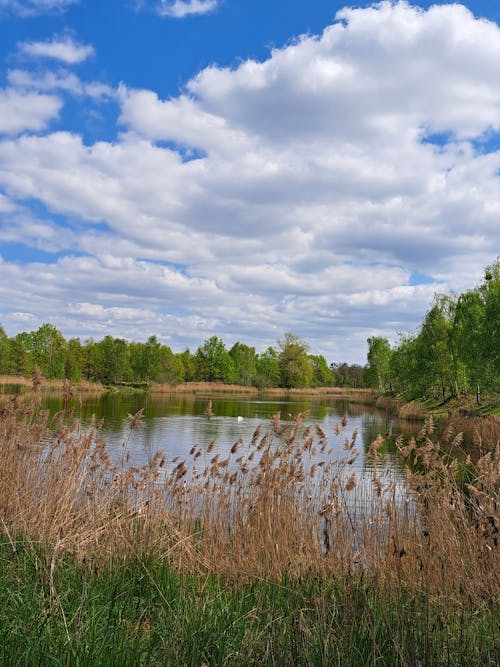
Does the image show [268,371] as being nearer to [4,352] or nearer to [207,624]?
[4,352]

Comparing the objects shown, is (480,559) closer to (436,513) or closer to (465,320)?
(436,513)

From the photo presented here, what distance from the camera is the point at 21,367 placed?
178 ft

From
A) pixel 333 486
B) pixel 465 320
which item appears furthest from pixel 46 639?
pixel 465 320

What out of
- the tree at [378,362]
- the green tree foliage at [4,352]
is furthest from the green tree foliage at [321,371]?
the green tree foliage at [4,352]

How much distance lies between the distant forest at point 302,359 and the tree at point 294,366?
6.5 inches

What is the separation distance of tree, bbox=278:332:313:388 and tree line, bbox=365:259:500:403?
33009 mm

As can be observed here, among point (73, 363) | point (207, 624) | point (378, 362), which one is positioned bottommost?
point (207, 624)

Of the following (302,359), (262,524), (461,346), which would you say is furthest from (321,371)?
(262,524)

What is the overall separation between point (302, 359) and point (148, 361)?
28.5 m

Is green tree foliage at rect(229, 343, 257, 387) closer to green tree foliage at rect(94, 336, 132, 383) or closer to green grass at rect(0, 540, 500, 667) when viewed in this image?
green tree foliage at rect(94, 336, 132, 383)

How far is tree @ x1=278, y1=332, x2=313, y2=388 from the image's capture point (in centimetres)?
9431

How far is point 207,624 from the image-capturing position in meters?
3.93

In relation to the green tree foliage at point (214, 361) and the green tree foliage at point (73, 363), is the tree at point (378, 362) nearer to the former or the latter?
the green tree foliage at point (214, 361)

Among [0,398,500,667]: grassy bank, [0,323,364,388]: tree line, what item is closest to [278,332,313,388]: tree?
[0,323,364,388]: tree line
